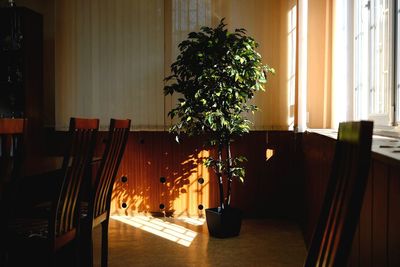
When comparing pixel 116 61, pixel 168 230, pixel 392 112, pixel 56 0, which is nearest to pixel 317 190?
pixel 392 112

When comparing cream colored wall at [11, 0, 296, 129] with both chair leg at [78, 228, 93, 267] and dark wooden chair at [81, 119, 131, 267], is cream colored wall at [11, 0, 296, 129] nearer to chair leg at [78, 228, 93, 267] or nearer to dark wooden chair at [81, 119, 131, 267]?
dark wooden chair at [81, 119, 131, 267]

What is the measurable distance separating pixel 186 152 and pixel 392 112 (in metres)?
2.56

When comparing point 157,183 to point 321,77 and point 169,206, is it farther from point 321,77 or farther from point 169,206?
point 321,77

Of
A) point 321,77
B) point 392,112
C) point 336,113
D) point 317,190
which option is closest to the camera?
point 392,112

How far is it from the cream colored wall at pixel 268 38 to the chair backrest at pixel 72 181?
264 centimetres

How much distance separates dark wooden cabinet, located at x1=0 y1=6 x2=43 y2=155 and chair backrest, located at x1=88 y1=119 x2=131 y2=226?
217 centimetres

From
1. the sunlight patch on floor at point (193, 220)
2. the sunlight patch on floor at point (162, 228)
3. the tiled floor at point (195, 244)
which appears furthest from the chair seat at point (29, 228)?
the sunlight patch on floor at point (193, 220)

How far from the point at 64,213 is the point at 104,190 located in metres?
0.53

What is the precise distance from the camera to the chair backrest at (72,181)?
193cm

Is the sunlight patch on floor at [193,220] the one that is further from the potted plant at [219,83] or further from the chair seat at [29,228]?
the chair seat at [29,228]

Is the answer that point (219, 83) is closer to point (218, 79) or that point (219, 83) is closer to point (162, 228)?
point (218, 79)

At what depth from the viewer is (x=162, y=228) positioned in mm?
4211

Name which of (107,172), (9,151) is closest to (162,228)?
(107,172)

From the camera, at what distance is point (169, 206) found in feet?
15.2
